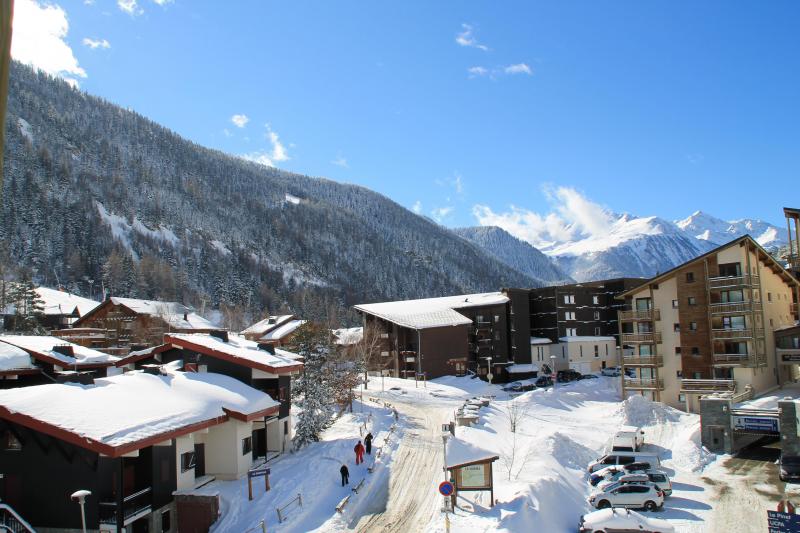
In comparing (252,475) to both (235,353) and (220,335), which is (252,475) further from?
(220,335)

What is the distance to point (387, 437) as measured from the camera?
39562 mm

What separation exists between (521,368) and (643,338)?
26307 millimetres

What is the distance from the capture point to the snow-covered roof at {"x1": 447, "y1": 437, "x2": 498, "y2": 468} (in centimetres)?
2570

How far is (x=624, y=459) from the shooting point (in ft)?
110

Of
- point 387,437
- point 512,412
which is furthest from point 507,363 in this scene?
point 387,437

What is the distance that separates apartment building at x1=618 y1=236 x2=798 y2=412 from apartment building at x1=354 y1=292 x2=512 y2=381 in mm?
25383

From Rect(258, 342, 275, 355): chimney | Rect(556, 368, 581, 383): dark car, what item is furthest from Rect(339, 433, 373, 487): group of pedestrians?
Rect(556, 368, 581, 383): dark car

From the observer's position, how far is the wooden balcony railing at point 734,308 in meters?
48.3

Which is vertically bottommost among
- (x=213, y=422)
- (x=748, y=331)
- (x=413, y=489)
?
(x=413, y=489)

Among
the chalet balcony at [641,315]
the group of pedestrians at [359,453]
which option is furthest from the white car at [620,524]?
the chalet balcony at [641,315]

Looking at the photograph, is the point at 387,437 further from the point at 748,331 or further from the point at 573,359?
the point at 573,359

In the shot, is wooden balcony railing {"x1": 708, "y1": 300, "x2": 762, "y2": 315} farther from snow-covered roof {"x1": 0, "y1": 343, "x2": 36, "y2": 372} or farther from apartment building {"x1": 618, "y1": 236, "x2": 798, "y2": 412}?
snow-covered roof {"x1": 0, "y1": 343, "x2": 36, "y2": 372}

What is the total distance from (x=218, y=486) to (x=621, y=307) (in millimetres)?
71891

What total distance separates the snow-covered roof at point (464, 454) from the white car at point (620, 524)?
464cm
